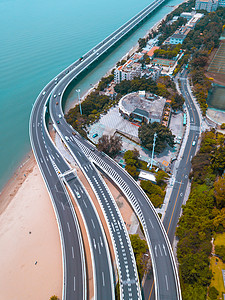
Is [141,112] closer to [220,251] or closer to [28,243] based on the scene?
[220,251]

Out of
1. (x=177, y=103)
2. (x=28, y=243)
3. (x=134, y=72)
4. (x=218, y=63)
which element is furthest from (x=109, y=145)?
(x=218, y=63)

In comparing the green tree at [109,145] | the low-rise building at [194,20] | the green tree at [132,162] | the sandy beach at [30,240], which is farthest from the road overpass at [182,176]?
the low-rise building at [194,20]

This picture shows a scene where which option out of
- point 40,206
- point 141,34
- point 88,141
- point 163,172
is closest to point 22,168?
point 40,206

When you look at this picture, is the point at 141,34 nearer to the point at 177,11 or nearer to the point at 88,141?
the point at 177,11

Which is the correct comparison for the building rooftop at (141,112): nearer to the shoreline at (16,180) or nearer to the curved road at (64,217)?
the curved road at (64,217)

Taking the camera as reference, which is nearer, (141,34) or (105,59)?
(105,59)

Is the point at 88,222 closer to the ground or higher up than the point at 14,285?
higher up
